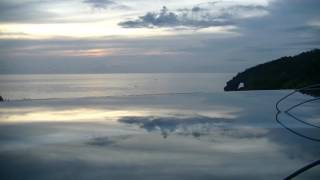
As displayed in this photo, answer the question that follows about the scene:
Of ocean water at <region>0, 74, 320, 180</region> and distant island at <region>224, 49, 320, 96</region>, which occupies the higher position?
ocean water at <region>0, 74, 320, 180</region>

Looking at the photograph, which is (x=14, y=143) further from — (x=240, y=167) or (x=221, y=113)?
(x=221, y=113)

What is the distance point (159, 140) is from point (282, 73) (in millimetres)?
31350

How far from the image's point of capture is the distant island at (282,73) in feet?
103

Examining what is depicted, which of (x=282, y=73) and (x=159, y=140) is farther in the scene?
(x=282, y=73)

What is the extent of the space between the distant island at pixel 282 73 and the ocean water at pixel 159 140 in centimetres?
2044

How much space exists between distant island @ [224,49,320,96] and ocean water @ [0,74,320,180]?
67.1 feet

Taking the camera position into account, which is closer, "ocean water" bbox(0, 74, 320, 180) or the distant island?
"ocean water" bbox(0, 74, 320, 180)

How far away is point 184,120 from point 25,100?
206 inches

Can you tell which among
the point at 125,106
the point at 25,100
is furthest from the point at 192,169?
the point at 25,100

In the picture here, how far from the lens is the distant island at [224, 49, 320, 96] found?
31344mm

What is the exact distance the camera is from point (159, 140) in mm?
6145

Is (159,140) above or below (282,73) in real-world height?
above

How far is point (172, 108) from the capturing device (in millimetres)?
9758

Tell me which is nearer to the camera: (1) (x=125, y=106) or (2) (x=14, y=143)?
(2) (x=14, y=143)
